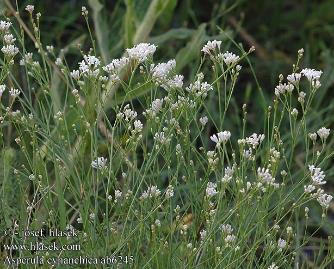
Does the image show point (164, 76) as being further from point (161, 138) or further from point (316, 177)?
point (316, 177)

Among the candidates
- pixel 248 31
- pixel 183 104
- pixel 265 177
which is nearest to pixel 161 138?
pixel 183 104

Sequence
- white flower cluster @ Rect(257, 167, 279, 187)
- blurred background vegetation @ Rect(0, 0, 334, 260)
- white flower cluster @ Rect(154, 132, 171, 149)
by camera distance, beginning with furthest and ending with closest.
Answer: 1. blurred background vegetation @ Rect(0, 0, 334, 260)
2. white flower cluster @ Rect(154, 132, 171, 149)
3. white flower cluster @ Rect(257, 167, 279, 187)

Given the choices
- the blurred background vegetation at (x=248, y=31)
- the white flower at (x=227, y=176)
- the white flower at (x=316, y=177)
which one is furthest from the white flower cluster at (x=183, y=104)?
the blurred background vegetation at (x=248, y=31)

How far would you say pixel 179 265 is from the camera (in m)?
1.55

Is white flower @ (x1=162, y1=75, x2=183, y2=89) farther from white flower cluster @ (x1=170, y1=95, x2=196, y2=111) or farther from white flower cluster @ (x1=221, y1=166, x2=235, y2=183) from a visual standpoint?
white flower cluster @ (x1=221, y1=166, x2=235, y2=183)

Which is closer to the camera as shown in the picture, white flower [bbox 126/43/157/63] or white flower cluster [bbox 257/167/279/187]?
white flower cluster [bbox 257/167/279/187]

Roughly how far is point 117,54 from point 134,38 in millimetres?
224

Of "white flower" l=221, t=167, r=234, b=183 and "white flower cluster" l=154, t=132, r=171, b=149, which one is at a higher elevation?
"white flower cluster" l=154, t=132, r=171, b=149

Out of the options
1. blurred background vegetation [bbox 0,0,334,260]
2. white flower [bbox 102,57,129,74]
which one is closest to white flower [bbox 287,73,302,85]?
white flower [bbox 102,57,129,74]

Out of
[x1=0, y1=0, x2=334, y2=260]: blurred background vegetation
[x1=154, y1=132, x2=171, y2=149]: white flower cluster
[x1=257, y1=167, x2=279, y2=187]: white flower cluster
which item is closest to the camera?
[x1=257, y1=167, x2=279, y2=187]: white flower cluster

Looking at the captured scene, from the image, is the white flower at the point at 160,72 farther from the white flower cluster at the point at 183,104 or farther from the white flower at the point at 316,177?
the white flower at the point at 316,177

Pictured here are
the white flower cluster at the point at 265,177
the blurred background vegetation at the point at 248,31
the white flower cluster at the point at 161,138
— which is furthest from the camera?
the blurred background vegetation at the point at 248,31

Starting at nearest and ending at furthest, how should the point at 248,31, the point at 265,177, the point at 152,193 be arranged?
the point at 265,177 < the point at 152,193 < the point at 248,31

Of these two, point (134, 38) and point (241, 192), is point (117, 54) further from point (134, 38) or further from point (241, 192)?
point (241, 192)
